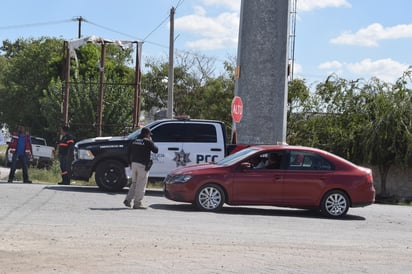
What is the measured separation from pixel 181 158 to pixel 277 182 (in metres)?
4.08

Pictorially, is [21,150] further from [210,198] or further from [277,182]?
[277,182]

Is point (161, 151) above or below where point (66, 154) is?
above

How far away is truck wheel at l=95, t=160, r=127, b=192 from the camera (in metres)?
17.6

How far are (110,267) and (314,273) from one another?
8.29 ft

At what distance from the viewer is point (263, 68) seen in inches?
866

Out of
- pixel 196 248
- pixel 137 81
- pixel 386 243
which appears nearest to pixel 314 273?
pixel 196 248

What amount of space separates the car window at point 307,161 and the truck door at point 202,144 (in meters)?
3.51

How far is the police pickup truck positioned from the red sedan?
306 cm

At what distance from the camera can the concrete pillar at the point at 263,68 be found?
71.6ft

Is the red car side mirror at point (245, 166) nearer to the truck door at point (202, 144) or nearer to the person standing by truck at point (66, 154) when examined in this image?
the truck door at point (202, 144)

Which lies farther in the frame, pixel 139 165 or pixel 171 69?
pixel 171 69

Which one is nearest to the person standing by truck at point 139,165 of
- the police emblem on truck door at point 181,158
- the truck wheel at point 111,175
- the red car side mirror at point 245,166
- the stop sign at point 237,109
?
the red car side mirror at point 245,166

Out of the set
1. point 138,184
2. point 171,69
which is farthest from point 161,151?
point 171,69

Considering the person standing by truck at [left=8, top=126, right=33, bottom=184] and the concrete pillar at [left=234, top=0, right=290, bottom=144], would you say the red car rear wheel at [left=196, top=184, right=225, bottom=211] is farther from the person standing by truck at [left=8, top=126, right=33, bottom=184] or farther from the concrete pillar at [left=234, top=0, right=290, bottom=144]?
the concrete pillar at [left=234, top=0, right=290, bottom=144]
